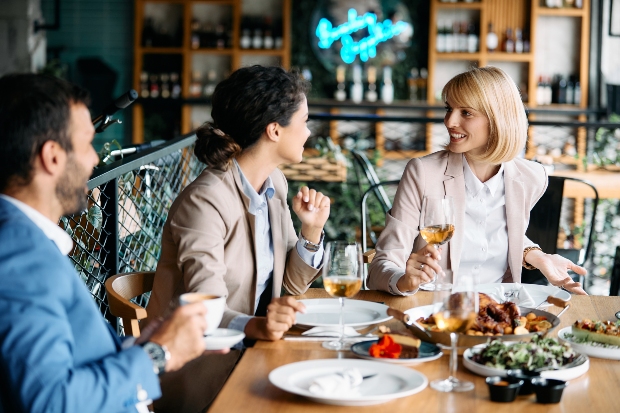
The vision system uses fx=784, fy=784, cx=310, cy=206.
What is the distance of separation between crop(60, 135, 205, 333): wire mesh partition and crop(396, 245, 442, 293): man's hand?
0.85 meters

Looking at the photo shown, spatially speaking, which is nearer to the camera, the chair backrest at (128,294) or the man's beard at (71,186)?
the man's beard at (71,186)

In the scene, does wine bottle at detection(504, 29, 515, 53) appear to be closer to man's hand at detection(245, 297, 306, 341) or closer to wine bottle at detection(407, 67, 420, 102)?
wine bottle at detection(407, 67, 420, 102)

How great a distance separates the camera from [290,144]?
2016 mm

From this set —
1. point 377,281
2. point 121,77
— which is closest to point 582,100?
point 121,77

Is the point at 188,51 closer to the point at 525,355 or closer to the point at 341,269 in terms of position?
the point at 341,269

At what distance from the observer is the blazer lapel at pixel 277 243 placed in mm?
2012

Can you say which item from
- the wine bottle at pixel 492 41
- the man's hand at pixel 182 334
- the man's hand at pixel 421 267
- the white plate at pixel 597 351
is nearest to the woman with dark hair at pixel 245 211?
the man's hand at pixel 421 267

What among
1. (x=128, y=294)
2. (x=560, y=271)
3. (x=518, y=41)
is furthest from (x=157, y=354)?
(x=518, y=41)

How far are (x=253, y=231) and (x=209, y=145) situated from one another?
0.25m

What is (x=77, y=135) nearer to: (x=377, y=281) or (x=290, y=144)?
(x=290, y=144)

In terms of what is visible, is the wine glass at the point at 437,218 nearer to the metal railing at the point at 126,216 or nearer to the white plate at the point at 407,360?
the white plate at the point at 407,360

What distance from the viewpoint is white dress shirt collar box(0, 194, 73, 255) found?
117 cm

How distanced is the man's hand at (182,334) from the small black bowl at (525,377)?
51cm

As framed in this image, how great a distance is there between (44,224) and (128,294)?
29.6 inches
